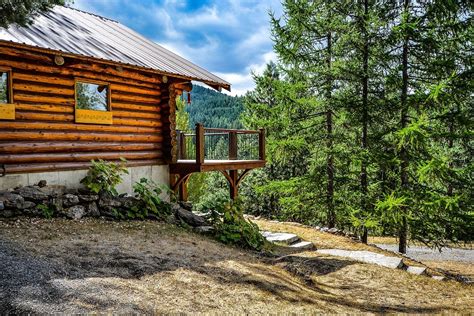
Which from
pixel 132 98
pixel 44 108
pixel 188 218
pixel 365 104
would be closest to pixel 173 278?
pixel 188 218

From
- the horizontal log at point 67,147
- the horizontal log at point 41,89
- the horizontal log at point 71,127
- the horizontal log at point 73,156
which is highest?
the horizontal log at point 41,89

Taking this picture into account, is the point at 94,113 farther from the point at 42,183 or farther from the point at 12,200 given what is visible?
the point at 12,200

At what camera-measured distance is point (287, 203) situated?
51.8 ft

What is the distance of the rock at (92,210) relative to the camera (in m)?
9.55

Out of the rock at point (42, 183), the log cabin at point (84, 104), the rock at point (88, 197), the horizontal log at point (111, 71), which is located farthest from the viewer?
the horizontal log at point (111, 71)

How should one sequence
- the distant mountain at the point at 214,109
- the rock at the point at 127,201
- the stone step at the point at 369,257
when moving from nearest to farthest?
1. the rock at the point at 127,201
2. the stone step at the point at 369,257
3. the distant mountain at the point at 214,109

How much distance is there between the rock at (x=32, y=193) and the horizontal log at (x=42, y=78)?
8.09 feet

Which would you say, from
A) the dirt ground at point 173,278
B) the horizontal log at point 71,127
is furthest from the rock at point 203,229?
the horizontal log at point 71,127

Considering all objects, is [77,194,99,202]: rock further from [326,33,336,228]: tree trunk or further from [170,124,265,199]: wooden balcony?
[326,33,336,228]: tree trunk

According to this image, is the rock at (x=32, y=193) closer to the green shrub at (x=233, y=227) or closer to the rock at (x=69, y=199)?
the rock at (x=69, y=199)

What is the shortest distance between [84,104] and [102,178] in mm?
2116

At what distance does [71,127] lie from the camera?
10164 mm

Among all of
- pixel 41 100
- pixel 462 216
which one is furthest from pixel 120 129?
pixel 462 216

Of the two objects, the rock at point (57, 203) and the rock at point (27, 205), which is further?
the rock at point (57, 203)
